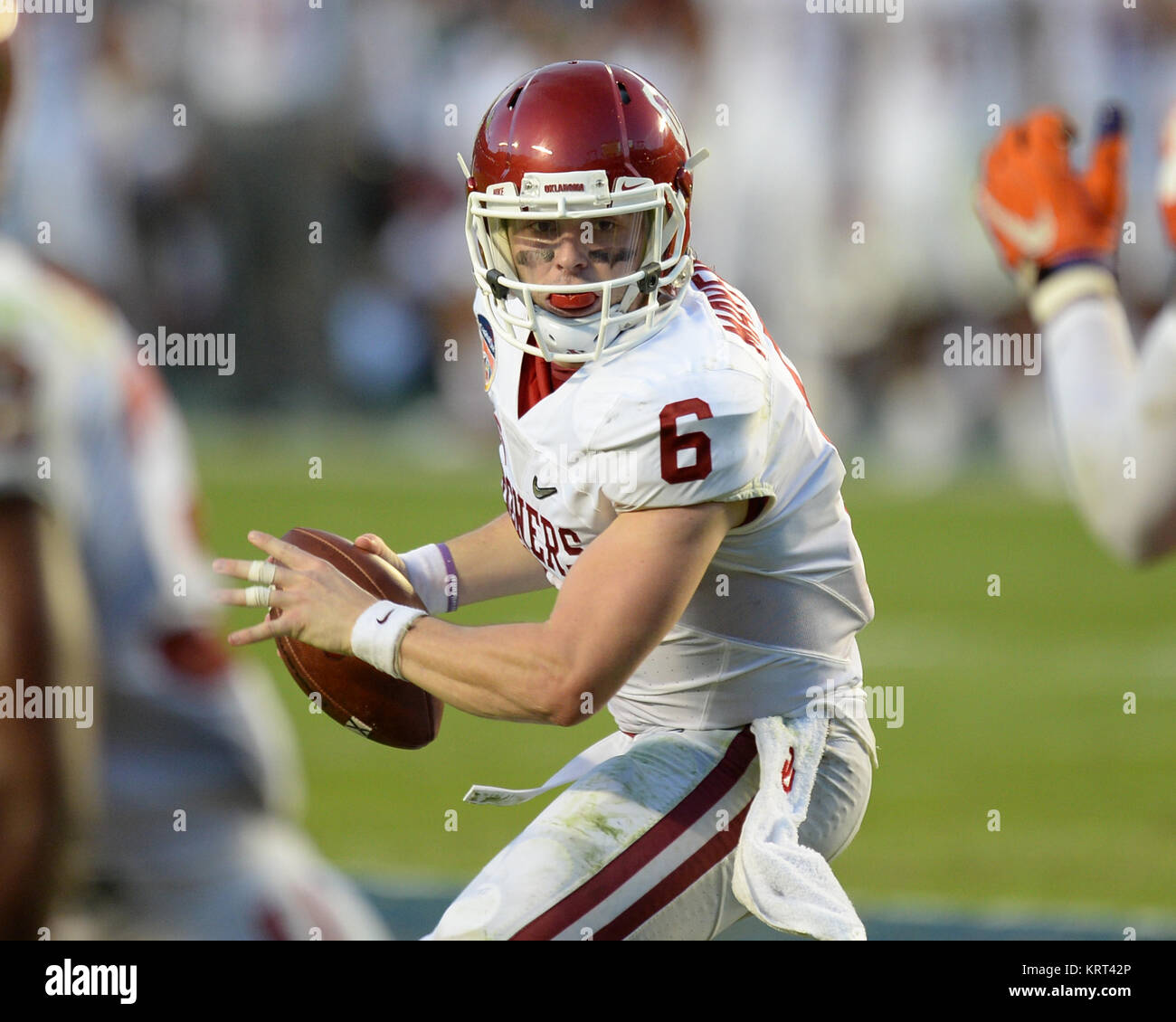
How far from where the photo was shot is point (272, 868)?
9.02ft

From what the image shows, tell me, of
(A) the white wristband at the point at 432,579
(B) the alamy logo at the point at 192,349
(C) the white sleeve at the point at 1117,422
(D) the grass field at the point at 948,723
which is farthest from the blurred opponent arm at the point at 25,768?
(B) the alamy logo at the point at 192,349

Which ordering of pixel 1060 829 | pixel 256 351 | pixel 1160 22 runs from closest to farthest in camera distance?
pixel 1060 829 < pixel 1160 22 < pixel 256 351

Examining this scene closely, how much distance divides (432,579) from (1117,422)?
1170mm

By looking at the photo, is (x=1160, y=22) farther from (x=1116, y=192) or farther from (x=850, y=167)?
(x=1116, y=192)

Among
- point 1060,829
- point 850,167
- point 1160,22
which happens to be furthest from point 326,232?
point 1060,829

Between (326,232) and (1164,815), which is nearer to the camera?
(1164,815)

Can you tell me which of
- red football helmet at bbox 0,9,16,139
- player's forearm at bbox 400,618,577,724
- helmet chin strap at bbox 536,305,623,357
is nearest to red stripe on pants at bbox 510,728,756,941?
player's forearm at bbox 400,618,577,724

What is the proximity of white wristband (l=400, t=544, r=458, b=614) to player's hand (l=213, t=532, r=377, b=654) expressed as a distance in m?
0.37

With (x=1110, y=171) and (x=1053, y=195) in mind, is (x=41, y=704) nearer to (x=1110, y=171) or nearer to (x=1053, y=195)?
(x=1053, y=195)

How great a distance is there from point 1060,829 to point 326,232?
359 inches

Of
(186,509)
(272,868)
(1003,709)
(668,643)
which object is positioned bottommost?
(1003,709)

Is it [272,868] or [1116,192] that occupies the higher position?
[1116,192]

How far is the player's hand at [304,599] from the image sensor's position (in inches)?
102

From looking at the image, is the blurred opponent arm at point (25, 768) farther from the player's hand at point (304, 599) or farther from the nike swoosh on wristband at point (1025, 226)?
the nike swoosh on wristband at point (1025, 226)
